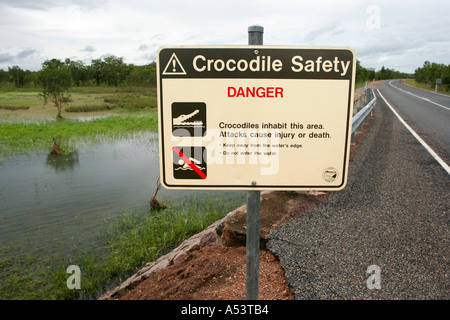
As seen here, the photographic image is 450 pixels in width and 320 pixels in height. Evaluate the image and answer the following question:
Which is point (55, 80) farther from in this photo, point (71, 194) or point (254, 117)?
point (254, 117)

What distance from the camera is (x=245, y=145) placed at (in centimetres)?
138

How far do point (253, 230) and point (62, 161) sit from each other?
1304cm

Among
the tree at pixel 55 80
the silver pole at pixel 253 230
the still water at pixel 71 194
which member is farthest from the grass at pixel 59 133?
the silver pole at pixel 253 230

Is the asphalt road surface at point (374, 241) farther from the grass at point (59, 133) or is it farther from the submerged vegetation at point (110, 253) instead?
the grass at point (59, 133)

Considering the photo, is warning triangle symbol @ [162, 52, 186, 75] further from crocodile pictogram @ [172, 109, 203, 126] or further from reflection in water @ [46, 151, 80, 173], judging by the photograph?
reflection in water @ [46, 151, 80, 173]

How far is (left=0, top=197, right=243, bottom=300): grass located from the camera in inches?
185

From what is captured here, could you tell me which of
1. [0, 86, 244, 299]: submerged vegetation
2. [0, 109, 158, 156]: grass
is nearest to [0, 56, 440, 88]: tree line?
[0, 109, 158, 156]: grass

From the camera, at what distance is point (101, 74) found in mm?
79438

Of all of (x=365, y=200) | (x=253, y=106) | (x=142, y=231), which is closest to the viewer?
(x=253, y=106)

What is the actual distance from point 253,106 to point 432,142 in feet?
29.6

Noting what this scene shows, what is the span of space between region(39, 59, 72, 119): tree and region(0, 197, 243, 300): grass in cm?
2404

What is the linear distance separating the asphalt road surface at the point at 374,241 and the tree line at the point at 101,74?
72.2 m
